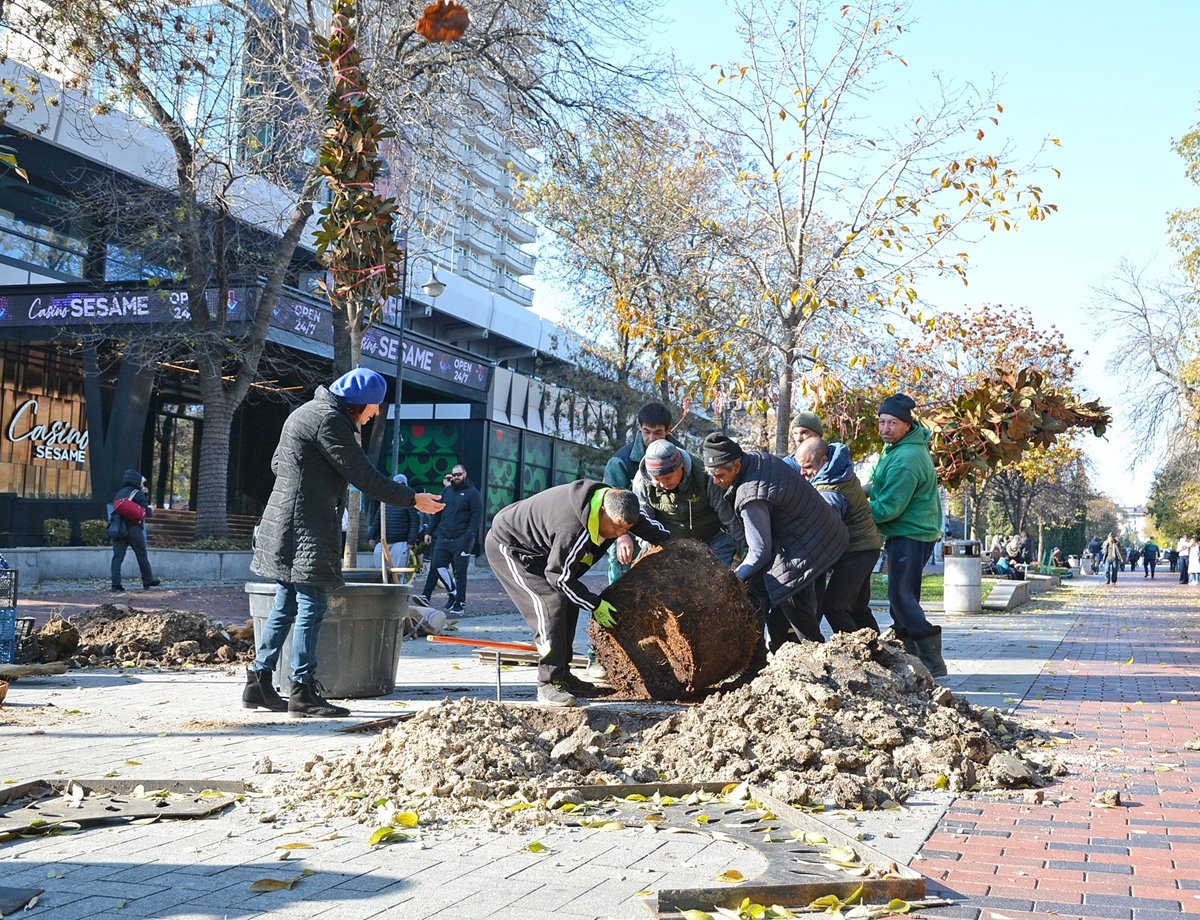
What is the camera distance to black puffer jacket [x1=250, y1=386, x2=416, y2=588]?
6488 millimetres

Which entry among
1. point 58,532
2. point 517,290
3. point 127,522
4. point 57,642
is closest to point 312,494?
point 57,642

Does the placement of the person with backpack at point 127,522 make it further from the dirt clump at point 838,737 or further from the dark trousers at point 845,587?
the dirt clump at point 838,737

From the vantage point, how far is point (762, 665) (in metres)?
7.13

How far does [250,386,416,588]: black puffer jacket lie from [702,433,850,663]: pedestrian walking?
1.99 metres

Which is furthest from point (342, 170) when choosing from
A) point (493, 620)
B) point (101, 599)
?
point (101, 599)

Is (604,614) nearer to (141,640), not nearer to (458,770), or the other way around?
(458,770)

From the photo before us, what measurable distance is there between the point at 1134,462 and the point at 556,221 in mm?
17727

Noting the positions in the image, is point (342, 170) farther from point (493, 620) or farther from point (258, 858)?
point (493, 620)

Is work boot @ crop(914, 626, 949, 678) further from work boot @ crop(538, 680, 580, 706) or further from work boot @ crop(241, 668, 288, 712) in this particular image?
work boot @ crop(241, 668, 288, 712)

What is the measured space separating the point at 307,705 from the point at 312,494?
4.09 ft

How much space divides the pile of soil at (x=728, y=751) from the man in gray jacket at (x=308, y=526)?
4.91 feet

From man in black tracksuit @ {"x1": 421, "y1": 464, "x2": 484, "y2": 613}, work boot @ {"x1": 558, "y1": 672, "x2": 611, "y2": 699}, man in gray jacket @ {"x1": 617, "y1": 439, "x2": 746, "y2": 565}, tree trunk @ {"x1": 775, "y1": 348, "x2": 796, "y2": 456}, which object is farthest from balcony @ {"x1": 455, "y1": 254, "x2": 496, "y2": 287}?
work boot @ {"x1": 558, "y1": 672, "x2": 611, "y2": 699}

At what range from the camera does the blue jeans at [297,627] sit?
6.51 meters

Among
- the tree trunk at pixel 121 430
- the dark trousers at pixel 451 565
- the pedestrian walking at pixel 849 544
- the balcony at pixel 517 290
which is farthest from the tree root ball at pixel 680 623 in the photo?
the balcony at pixel 517 290
